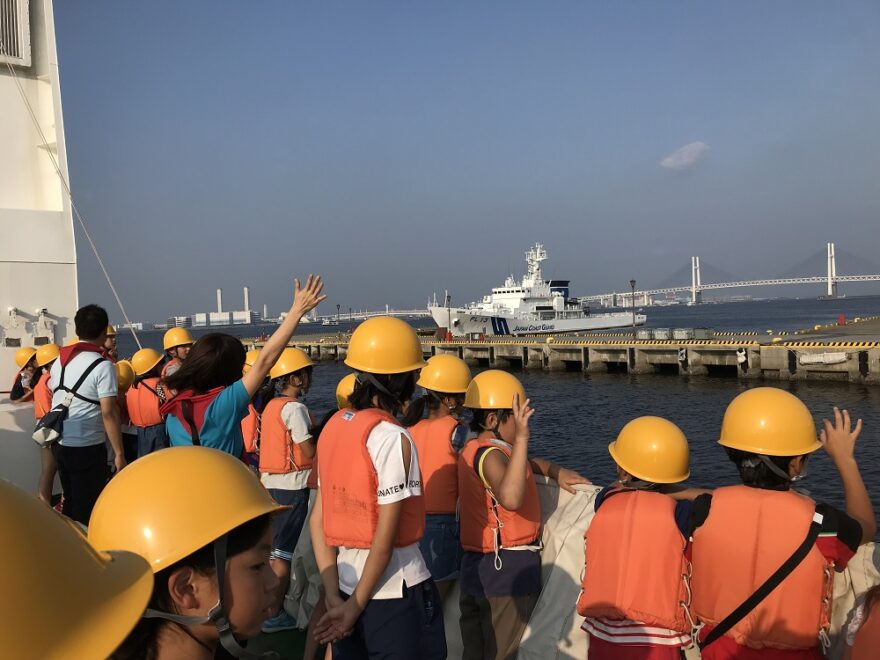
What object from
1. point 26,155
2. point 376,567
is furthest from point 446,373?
point 26,155

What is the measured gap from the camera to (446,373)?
143 inches

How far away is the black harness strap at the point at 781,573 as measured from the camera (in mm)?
2217

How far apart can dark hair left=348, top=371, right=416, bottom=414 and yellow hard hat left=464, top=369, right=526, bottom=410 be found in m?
0.64

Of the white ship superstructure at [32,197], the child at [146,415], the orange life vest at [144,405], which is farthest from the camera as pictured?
the white ship superstructure at [32,197]

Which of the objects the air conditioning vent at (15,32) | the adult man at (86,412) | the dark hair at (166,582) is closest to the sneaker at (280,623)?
the adult man at (86,412)

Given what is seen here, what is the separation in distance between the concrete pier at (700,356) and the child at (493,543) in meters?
25.6

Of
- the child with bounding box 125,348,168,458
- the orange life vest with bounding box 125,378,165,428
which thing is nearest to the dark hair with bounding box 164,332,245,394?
the child with bounding box 125,348,168,458

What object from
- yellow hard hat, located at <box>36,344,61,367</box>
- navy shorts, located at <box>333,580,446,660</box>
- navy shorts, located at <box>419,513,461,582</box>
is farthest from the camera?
yellow hard hat, located at <box>36,344,61,367</box>

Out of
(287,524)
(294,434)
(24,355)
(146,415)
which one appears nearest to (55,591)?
(294,434)

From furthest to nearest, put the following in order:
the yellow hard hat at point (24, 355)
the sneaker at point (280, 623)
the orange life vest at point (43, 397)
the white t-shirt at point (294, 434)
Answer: the yellow hard hat at point (24, 355)
the orange life vest at point (43, 397)
the sneaker at point (280, 623)
the white t-shirt at point (294, 434)

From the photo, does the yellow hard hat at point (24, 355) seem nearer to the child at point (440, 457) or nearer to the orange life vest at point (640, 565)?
the child at point (440, 457)

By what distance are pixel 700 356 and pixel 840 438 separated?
29.1 meters

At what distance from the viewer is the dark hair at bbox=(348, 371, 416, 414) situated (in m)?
2.60

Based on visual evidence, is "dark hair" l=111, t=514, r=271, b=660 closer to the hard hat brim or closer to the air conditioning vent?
the hard hat brim
